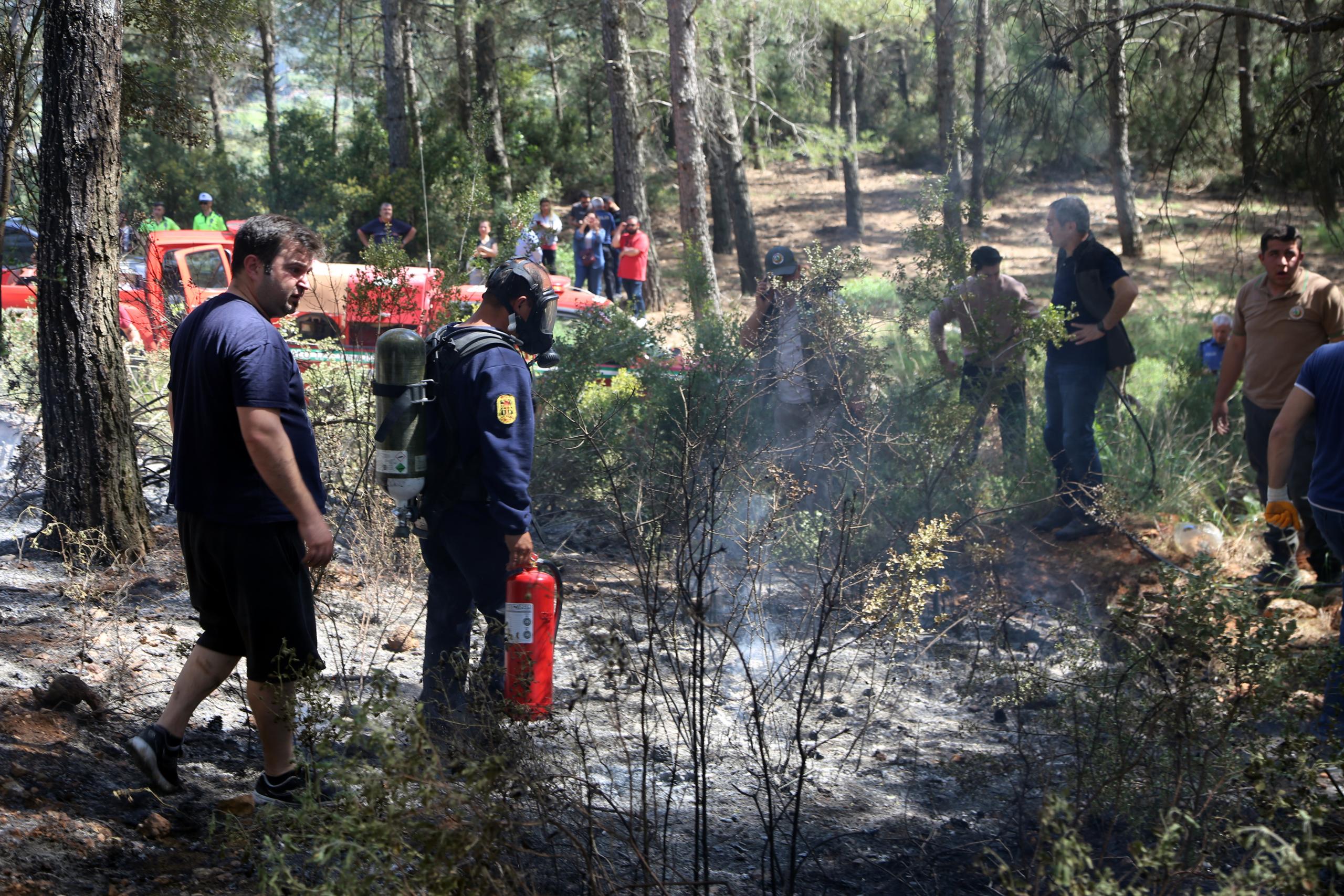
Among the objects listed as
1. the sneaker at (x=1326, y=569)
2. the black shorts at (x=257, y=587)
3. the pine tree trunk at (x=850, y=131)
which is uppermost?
the pine tree trunk at (x=850, y=131)

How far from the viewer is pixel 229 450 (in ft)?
9.62

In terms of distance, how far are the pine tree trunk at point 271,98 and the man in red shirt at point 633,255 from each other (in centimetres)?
978

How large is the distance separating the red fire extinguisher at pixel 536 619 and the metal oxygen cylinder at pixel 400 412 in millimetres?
453

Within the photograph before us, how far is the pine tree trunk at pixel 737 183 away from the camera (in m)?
17.8

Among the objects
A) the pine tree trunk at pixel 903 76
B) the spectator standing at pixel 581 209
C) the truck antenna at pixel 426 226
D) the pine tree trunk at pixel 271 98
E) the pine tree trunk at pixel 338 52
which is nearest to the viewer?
the truck antenna at pixel 426 226

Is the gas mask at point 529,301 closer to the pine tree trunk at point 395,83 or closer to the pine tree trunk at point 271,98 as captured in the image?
the pine tree trunk at point 395,83

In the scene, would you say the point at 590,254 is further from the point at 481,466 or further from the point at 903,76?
the point at 903,76

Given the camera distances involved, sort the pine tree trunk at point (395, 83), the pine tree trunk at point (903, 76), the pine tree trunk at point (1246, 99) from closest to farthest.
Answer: the pine tree trunk at point (1246, 99)
the pine tree trunk at point (395, 83)
the pine tree trunk at point (903, 76)

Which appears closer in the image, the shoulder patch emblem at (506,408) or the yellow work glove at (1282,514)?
the shoulder patch emblem at (506,408)

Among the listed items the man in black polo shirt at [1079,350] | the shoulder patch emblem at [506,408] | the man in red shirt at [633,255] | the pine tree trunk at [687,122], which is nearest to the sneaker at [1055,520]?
the man in black polo shirt at [1079,350]

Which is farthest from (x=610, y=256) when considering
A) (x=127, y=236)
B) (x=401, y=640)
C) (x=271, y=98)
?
(x=401, y=640)

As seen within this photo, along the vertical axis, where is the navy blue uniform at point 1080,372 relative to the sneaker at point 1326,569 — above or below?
above

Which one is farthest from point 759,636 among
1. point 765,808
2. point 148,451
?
point 148,451

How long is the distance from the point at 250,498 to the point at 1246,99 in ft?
19.0
